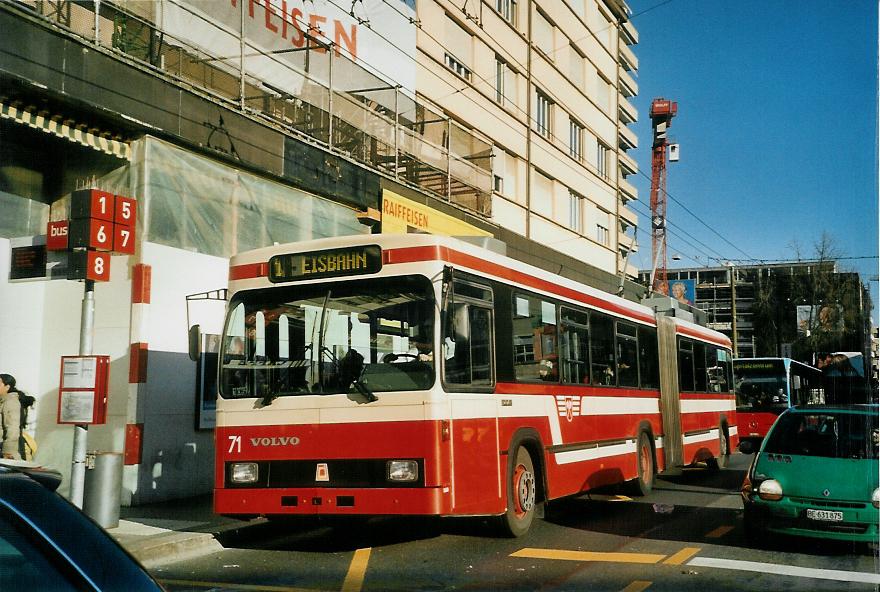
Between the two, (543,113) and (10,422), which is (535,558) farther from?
(543,113)

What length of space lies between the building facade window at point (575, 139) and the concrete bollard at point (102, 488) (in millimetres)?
26247

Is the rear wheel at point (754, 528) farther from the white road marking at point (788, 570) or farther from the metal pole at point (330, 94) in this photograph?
the metal pole at point (330, 94)

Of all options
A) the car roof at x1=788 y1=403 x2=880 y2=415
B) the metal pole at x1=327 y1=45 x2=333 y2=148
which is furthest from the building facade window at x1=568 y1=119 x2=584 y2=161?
the car roof at x1=788 y1=403 x2=880 y2=415

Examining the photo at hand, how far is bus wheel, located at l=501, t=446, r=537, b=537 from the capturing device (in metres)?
Result: 9.50

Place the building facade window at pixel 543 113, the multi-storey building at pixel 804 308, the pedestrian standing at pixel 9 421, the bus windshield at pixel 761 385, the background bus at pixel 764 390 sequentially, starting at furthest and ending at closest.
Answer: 1. the building facade window at pixel 543 113
2. the bus windshield at pixel 761 385
3. the background bus at pixel 764 390
4. the pedestrian standing at pixel 9 421
5. the multi-storey building at pixel 804 308

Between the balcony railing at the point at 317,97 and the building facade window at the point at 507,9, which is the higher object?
the building facade window at the point at 507,9

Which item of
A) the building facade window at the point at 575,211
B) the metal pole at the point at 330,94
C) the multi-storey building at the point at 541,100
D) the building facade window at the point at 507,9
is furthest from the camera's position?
the building facade window at the point at 575,211

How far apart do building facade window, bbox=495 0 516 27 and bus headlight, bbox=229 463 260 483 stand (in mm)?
22383

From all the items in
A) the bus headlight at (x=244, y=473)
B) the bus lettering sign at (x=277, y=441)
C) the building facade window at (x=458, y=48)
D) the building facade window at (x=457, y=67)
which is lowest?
the bus headlight at (x=244, y=473)

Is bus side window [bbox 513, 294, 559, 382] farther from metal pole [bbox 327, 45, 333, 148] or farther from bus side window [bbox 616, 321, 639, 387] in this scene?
metal pole [bbox 327, 45, 333, 148]

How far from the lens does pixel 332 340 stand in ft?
28.4

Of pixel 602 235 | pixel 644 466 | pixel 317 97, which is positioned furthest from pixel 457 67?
pixel 644 466

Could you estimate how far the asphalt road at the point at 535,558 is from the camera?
7.38 meters

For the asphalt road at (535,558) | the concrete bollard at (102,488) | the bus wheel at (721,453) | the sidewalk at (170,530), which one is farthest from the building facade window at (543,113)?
the concrete bollard at (102,488)
